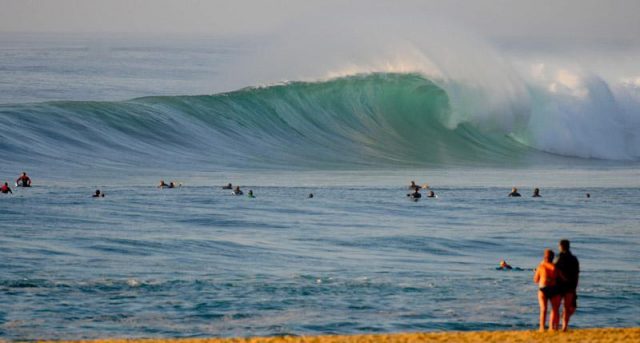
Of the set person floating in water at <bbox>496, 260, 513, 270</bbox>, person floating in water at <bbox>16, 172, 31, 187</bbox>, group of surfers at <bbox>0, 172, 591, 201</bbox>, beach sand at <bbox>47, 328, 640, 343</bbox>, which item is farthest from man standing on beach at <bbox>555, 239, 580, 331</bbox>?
person floating in water at <bbox>16, 172, 31, 187</bbox>

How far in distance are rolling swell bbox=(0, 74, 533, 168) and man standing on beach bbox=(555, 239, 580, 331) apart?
1992 cm

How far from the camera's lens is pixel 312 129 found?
39.5 metres

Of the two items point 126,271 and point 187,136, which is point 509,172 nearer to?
point 187,136

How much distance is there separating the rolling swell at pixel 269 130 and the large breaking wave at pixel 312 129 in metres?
0.04

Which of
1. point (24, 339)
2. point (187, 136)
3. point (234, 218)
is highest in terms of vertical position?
point (187, 136)

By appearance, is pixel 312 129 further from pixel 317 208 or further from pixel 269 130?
pixel 317 208

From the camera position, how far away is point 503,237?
2181cm

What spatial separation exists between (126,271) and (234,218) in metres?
6.20

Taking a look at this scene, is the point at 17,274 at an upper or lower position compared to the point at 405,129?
lower

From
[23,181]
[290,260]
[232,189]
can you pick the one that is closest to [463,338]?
[290,260]

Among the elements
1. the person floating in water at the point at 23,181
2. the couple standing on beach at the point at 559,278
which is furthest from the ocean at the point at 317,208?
the couple standing on beach at the point at 559,278

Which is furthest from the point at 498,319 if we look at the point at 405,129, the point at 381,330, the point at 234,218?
the point at 405,129

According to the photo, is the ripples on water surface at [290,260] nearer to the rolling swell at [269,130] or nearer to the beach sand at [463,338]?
the beach sand at [463,338]

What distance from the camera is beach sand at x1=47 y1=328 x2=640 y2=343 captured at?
41.6 ft
